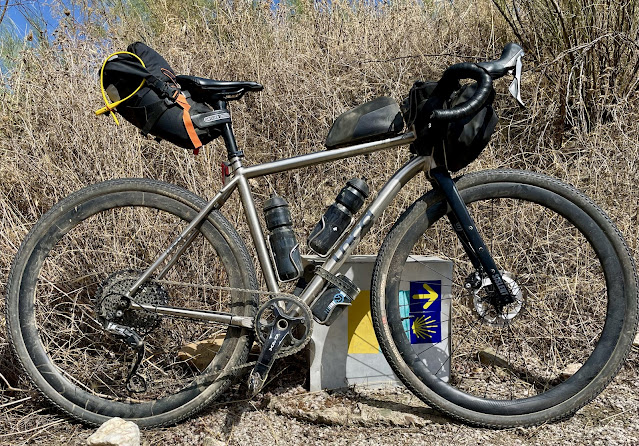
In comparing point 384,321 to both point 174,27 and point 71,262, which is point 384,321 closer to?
point 71,262

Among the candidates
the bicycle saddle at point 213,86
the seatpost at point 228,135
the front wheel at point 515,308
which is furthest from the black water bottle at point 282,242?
the bicycle saddle at point 213,86

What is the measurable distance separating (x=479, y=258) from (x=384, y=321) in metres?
0.50

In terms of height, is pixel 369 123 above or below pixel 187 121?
above

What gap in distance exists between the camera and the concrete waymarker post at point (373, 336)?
2629mm

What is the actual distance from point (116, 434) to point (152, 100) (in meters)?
1.36

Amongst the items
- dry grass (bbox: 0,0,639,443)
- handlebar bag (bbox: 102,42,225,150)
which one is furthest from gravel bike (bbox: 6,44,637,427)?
dry grass (bbox: 0,0,639,443)

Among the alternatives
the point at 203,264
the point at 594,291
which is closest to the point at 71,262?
the point at 203,264

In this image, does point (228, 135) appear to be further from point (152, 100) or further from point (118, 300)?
point (118, 300)

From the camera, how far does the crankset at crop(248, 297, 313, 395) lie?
2.23 metres

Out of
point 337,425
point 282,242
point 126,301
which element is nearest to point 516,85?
point 282,242

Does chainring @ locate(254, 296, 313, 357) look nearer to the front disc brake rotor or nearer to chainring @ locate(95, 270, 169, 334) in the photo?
chainring @ locate(95, 270, 169, 334)

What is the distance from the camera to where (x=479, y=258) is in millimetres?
2318

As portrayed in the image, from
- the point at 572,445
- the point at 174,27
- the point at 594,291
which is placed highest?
the point at 174,27

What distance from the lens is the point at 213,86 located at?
7.45ft
